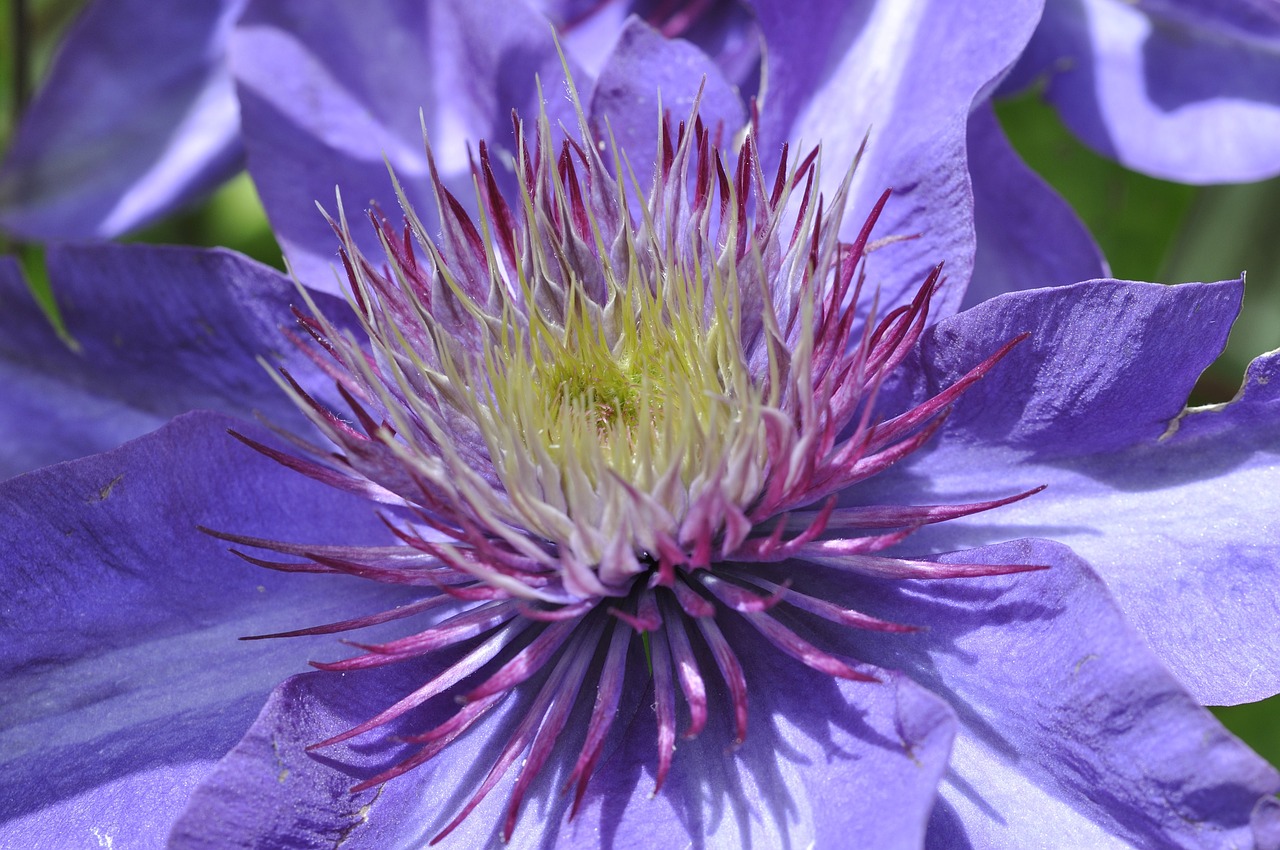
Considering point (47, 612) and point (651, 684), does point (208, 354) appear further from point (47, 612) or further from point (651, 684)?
point (651, 684)

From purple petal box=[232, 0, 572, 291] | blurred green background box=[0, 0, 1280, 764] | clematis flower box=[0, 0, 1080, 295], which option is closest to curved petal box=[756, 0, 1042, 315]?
clematis flower box=[0, 0, 1080, 295]

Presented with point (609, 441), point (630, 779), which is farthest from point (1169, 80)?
point (630, 779)

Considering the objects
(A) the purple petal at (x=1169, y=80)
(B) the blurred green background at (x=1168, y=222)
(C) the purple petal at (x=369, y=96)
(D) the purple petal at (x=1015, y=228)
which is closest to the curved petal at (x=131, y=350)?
(C) the purple petal at (x=369, y=96)

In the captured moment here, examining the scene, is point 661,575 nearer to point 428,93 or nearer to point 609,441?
point 609,441

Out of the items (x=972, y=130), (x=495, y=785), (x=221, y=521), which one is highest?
(x=972, y=130)

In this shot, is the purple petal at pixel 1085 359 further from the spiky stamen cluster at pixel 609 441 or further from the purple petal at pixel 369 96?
the purple petal at pixel 369 96

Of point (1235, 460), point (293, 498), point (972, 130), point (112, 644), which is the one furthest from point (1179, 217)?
point (112, 644)
